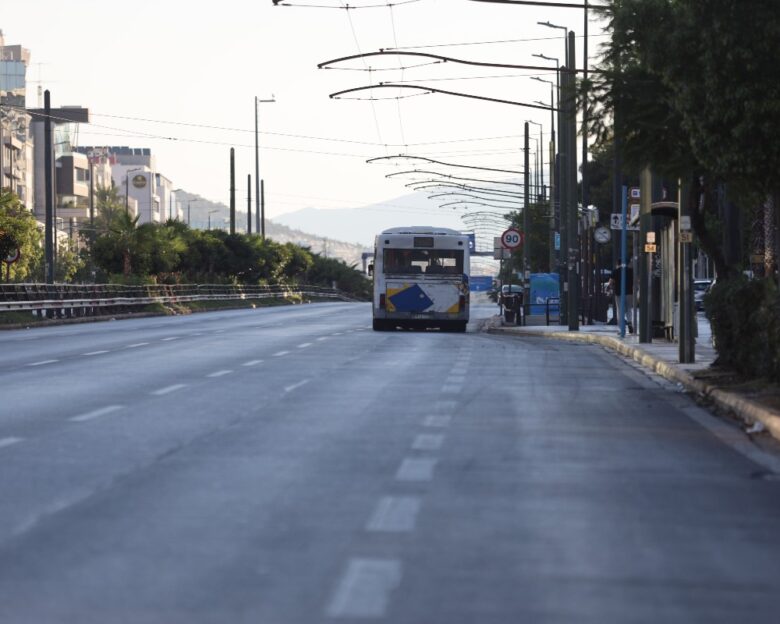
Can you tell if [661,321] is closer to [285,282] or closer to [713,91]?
[713,91]

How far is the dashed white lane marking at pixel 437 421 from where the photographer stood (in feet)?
48.9

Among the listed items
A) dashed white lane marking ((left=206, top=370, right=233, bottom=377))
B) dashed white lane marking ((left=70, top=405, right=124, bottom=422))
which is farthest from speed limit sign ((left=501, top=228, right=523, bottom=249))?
dashed white lane marking ((left=70, top=405, right=124, bottom=422))

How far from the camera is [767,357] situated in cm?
1789

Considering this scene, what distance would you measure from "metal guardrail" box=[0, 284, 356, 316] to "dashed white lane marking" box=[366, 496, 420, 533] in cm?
4178

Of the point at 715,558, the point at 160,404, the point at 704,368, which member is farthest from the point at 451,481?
the point at 704,368

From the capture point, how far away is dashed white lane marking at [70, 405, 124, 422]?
50.4ft

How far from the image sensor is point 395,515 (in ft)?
29.9

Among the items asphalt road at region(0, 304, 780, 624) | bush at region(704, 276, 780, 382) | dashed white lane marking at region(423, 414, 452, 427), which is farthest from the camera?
bush at region(704, 276, 780, 382)

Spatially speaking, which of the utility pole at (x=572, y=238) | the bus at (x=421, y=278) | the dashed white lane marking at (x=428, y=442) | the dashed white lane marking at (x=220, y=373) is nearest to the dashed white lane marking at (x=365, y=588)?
the dashed white lane marking at (x=428, y=442)

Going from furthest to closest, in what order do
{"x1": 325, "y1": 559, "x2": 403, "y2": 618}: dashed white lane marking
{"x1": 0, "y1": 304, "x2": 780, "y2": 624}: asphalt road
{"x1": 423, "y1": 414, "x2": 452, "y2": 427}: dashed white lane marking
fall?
{"x1": 423, "y1": 414, "x2": 452, "y2": 427}: dashed white lane marking, {"x1": 0, "y1": 304, "x2": 780, "y2": 624}: asphalt road, {"x1": 325, "y1": 559, "x2": 403, "y2": 618}: dashed white lane marking

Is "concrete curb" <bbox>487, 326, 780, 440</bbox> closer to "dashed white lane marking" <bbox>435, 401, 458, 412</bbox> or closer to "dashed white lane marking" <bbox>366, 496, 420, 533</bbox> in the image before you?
"dashed white lane marking" <bbox>435, 401, 458, 412</bbox>

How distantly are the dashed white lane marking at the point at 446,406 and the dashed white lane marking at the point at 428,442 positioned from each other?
275 cm

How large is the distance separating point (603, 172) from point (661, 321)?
3659 inches

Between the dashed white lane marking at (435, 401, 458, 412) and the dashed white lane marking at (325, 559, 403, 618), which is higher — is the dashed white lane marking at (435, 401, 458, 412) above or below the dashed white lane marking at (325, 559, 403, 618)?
below
